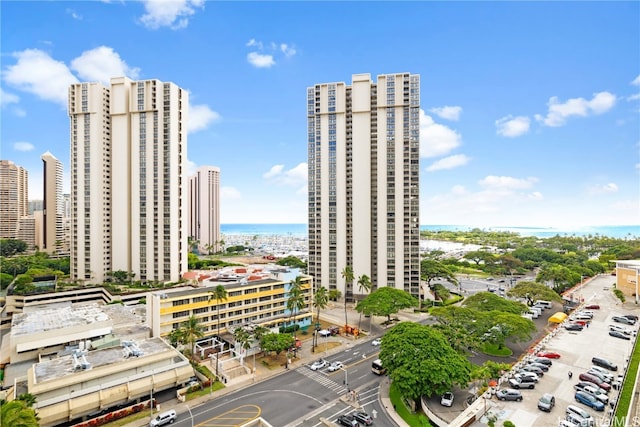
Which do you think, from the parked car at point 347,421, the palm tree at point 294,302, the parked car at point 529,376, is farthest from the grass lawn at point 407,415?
the palm tree at point 294,302

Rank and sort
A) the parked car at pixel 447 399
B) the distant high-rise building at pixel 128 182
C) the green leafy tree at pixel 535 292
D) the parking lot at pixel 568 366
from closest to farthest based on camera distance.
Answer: the parking lot at pixel 568 366 → the parked car at pixel 447 399 → the green leafy tree at pixel 535 292 → the distant high-rise building at pixel 128 182

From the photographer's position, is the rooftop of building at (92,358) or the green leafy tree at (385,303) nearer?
the rooftop of building at (92,358)

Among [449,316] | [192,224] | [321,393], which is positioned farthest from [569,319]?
[192,224]

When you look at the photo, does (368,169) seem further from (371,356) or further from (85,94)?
(85,94)

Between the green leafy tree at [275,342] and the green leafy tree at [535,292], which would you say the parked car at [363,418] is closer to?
the green leafy tree at [275,342]

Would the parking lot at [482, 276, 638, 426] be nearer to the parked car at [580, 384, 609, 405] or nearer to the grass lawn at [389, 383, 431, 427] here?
the parked car at [580, 384, 609, 405]

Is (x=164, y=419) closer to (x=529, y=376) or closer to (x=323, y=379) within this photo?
(x=323, y=379)
